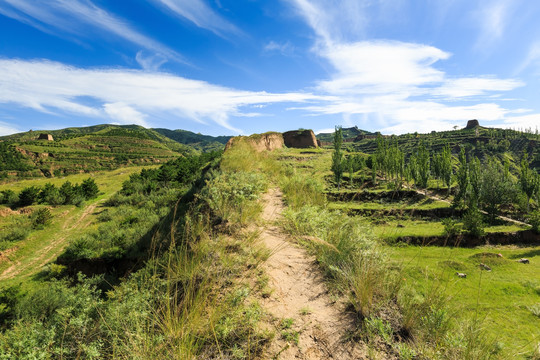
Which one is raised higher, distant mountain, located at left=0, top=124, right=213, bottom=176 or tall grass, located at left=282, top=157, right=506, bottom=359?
distant mountain, located at left=0, top=124, right=213, bottom=176

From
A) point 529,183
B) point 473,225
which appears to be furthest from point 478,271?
point 529,183

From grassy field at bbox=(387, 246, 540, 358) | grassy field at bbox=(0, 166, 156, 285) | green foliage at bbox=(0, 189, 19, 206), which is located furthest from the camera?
green foliage at bbox=(0, 189, 19, 206)

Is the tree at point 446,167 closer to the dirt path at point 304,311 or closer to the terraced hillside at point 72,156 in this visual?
the dirt path at point 304,311

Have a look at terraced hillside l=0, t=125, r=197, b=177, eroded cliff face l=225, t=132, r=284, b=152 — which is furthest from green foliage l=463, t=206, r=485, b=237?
terraced hillside l=0, t=125, r=197, b=177

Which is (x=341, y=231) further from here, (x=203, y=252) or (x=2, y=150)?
(x=2, y=150)

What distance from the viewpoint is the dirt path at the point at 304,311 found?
2168 millimetres

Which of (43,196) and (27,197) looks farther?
(43,196)

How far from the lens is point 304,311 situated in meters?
2.65

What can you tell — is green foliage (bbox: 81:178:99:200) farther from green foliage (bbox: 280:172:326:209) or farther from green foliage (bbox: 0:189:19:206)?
green foliage (bbox: 280:172:326:209)

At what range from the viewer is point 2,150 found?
66688 mm

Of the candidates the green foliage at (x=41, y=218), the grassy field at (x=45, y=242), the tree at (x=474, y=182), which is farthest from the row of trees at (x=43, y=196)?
the tree at (x=474, y=182)

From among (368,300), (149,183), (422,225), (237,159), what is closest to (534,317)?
(368,300)

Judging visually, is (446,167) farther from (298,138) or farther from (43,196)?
(43,196)

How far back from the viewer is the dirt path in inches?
85.4
